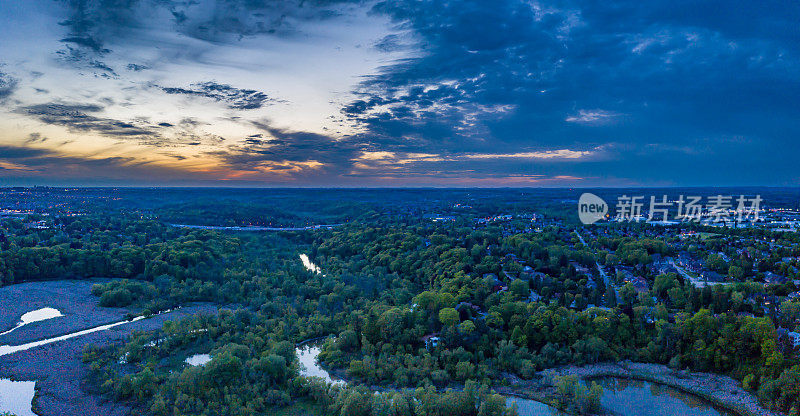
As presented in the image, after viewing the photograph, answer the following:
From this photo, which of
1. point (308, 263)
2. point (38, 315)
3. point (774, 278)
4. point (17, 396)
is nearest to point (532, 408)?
point (17, 396)

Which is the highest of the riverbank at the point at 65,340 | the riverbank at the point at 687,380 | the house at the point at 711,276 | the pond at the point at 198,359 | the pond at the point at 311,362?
the house at the point at 711,276

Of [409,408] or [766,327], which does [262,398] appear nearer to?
[409,408]

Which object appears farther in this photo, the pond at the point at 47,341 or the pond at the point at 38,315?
the pond at the point at 38,315

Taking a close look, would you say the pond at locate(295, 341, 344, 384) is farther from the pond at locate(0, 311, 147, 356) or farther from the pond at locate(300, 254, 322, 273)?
the pond at locate(300, 254, 322, 273)

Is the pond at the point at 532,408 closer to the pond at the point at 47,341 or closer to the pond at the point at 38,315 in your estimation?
the pond at the point at 47,341

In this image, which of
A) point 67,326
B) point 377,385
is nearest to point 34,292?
point 67,326

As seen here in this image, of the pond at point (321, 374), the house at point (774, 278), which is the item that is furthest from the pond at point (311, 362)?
the house at point (774, 278)

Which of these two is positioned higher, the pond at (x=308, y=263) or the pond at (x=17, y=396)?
the pond at (x=308, y=263)

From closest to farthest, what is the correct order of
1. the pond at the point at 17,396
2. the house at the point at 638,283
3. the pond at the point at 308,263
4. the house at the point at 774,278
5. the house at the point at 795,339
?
the pond at the point at 17,396, the house at the point at 795,339, the house at the point at 774,278, the house at the point at 638,283, the pond at the point at 308,263
